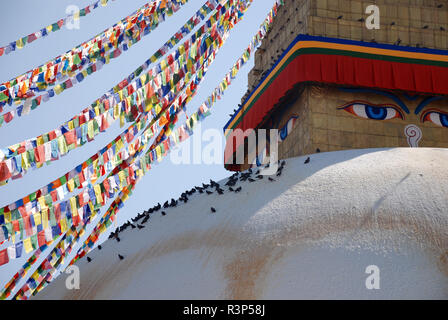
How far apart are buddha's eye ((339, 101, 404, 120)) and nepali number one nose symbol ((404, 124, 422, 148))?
0.23 m

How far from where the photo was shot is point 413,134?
922cm

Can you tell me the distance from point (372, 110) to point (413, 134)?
2.09 ft

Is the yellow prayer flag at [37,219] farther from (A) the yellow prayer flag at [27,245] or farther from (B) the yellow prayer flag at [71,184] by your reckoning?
(B) the yellow prayer flag at [71,184]

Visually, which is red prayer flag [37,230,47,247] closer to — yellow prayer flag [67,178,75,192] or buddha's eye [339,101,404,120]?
yellow prayer flag [67,178,75,192]

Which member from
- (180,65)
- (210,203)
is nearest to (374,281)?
(210,203)

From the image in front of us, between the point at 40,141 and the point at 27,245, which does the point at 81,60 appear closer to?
the point at 40,141

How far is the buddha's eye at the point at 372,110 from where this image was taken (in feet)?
31.1

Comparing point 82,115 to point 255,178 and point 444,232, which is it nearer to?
point 255,178

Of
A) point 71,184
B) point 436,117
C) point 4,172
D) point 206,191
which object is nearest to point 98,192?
point 71,184

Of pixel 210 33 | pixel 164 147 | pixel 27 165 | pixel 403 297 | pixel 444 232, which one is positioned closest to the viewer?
pixel 403 297

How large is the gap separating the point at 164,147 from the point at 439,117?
13.7 ft

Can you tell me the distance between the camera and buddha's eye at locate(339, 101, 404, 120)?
9.48 m

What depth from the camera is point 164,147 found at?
24.3 ft

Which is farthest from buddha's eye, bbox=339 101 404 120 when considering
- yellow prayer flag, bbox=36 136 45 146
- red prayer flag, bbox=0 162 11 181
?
red prayer flag, bbox=0 162 11 181
